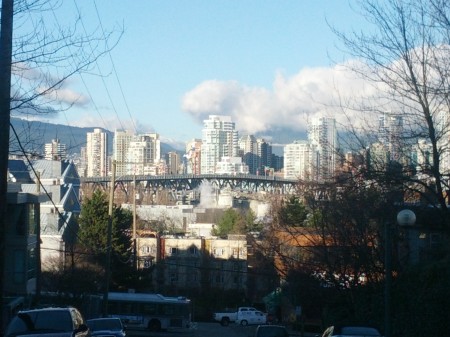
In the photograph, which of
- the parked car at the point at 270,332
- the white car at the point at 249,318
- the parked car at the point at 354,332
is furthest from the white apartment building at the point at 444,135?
the white car at the point at 249,318

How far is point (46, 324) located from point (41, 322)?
0.12m

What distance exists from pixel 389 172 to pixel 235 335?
114ft

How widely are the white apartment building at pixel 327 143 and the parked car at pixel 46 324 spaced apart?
8.79 metres

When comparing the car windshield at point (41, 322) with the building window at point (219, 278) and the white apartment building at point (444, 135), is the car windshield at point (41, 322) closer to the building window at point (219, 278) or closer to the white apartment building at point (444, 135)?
the white apartment building at point (444, 135)

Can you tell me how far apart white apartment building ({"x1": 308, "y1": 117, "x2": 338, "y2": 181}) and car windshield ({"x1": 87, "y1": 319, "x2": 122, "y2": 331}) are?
406 inches

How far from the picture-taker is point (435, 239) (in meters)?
31.6

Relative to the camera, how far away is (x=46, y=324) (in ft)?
61.5

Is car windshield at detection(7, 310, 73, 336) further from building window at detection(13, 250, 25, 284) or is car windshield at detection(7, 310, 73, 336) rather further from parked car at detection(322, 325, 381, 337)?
building window at detection(13, 250, 25, 284)

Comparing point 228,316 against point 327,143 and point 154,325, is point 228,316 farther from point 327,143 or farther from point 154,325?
point 327,143

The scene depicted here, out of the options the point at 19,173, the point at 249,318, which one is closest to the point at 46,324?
the point at 19,173

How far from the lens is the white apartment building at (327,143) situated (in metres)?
25.1

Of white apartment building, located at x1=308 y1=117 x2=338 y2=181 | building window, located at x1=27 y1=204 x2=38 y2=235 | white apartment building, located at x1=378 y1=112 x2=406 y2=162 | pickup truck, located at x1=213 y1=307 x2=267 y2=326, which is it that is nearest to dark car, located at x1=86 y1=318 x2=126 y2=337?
white apartment building, located at x1=308 y1=117 x2=338 y2=181

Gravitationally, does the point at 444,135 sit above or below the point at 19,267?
above

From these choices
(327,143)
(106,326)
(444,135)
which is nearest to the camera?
(444,135)
